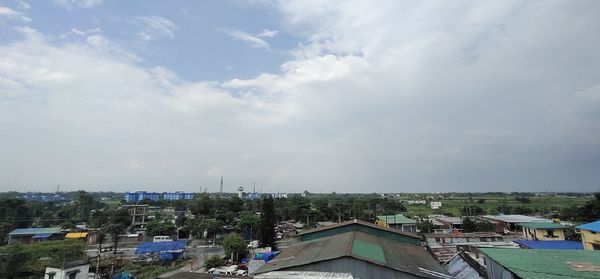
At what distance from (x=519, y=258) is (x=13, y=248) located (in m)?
32.3

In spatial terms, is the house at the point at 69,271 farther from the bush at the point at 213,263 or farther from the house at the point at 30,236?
the house at the point at 30,236

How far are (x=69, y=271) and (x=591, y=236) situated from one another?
3698 cm

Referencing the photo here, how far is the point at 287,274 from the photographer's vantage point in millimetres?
7824

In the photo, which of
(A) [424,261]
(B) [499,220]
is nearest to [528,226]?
(B) [499,220]

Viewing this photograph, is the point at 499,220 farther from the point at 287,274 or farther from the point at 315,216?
the point at 287,274

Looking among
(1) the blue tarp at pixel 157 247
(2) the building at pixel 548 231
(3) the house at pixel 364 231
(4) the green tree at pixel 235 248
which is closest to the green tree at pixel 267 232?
(4) the green tree at pixel 235 248

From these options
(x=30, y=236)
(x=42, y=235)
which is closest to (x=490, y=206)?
(x=42, y=235)

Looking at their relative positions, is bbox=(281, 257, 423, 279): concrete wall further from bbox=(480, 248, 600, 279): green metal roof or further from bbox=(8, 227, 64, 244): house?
bbox=(8, 227, 64, 244): house

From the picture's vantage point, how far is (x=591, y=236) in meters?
22.3

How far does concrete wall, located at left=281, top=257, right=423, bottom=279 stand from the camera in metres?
13.2

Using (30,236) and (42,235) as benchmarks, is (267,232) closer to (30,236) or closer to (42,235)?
(42,235)

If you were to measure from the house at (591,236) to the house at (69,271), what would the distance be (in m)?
36.2

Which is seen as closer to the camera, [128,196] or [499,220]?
[499,220]

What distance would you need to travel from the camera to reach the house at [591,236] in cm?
2148
